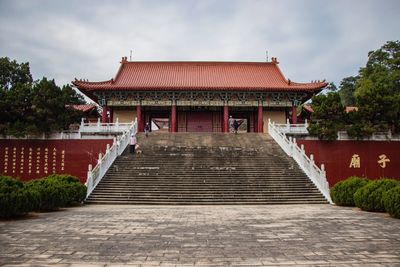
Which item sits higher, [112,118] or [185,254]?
[112,118]

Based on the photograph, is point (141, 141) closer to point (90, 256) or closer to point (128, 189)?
point (128, 189)

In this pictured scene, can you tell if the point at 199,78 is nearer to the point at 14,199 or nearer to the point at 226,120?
the point at 226,120

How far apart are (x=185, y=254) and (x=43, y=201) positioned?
5.85 m

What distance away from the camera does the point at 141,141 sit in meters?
19.3

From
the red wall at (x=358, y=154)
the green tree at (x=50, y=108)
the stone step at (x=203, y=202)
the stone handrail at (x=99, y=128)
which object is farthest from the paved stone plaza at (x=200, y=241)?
the stone handrail at (x=99, y=128)

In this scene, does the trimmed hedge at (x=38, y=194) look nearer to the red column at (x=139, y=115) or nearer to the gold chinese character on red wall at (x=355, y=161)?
the red column at (x=139, y=115)

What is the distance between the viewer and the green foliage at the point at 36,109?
17.5 meters

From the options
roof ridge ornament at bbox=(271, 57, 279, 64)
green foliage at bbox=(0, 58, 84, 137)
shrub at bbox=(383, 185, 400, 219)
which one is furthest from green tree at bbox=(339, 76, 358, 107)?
shrub at bbox=(383, 185, 400, 219)

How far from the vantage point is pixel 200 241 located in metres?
5.57

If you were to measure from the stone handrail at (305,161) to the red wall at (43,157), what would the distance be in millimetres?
9322

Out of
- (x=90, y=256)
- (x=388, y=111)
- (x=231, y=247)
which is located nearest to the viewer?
(x=90, y=256)

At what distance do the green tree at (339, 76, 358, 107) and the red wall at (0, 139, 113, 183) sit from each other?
120ft

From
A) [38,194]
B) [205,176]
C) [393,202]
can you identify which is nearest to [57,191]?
[38,194]

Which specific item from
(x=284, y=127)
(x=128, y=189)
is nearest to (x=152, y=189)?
(x=128, y=189)
